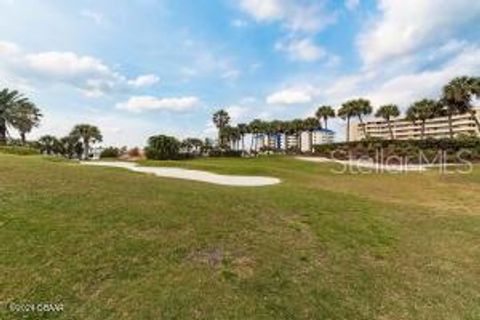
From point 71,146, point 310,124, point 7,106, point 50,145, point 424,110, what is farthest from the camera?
point 310,124

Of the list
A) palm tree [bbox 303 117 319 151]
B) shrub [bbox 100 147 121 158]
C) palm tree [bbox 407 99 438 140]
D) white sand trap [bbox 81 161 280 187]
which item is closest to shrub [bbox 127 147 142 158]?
shrub [bbox 100 147 121 158]

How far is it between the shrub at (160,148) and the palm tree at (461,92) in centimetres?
5302

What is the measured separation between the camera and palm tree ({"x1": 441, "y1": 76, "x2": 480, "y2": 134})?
224ft

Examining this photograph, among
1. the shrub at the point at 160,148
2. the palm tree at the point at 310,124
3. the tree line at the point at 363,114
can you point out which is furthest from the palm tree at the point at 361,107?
the shrub at the point at 160,148

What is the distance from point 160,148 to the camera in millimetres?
83438

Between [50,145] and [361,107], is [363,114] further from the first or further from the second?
[50,145]

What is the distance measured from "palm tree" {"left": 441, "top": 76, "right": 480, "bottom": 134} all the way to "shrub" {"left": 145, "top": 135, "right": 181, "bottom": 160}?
2087 inches

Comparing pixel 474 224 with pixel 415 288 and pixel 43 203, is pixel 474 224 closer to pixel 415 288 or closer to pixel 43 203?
pixel 415 288

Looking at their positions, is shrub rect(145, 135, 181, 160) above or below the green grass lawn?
above

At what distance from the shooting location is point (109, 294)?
8.04m

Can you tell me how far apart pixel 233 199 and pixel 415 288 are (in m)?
8.23

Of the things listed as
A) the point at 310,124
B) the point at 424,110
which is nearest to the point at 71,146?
the point at 310,124

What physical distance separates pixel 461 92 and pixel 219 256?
71.8 m

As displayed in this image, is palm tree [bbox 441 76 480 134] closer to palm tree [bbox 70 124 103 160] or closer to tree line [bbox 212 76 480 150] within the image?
tree line [bbox 212 76 480 150]
